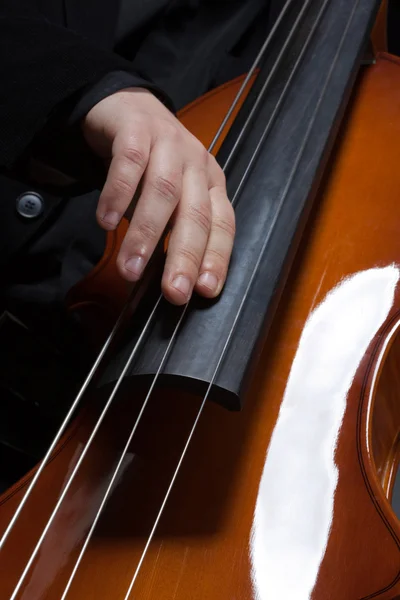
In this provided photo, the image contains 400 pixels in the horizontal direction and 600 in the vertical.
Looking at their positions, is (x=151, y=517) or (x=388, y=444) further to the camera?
(x=388, y=444)

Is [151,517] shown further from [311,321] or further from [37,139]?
[37,139]

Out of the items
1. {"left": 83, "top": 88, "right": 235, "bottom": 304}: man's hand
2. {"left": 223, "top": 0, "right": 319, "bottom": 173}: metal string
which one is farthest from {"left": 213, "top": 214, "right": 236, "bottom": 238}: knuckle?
{"left": 223, "top": 0, "right": 319, "bottom": 173}: metal string

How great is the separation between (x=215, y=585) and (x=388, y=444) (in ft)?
0.90

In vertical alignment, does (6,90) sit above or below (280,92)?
below

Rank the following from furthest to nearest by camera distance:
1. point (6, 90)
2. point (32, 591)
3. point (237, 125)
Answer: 1. point (237, 125)
2. point (6, 90)
3. point (32, 591)

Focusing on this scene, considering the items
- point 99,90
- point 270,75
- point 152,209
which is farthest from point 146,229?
point 270,75

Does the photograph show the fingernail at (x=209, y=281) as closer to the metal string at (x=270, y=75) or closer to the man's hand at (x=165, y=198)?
the man's hand at (x=165, y=198)

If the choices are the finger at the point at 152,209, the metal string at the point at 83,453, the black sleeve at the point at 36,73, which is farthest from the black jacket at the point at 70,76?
the metal string at the point at 83,453

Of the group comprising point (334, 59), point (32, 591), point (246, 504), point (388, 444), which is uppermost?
point (334, 59)

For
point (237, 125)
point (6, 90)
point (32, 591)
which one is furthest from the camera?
point (237, 125)

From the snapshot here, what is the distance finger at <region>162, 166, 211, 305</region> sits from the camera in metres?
0.45

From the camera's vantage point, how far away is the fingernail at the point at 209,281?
47 cm

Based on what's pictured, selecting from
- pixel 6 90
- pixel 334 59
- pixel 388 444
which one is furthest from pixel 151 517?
pixel 334 59

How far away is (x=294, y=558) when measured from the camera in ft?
1.40
